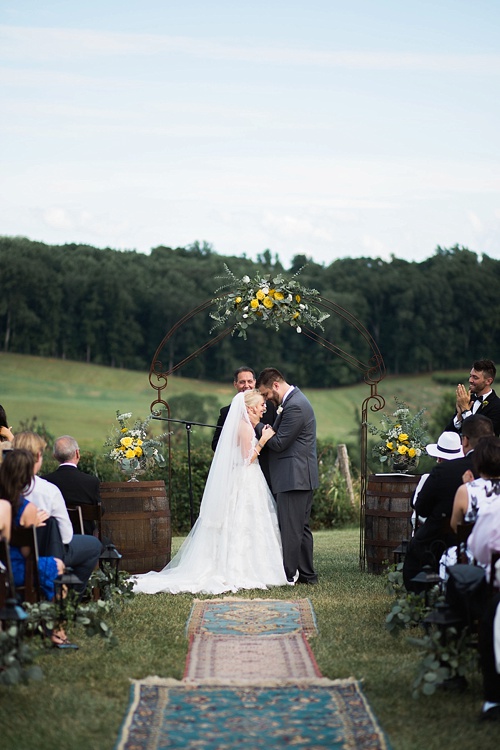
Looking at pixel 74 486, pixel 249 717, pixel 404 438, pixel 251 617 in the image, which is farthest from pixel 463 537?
pixel 404 438

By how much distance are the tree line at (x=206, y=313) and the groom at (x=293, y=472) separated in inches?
1131

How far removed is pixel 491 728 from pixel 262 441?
17.5 ft

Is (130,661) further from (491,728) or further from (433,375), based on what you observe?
(433,375)

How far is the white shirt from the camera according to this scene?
20.9 ft

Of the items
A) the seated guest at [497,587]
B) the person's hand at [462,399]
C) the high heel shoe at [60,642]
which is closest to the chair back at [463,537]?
the seated guest at [497,587]

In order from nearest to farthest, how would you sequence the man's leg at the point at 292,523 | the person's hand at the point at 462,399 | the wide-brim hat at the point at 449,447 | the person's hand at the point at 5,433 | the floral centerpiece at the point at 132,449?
the wide-brim hat at the point at 449,447
the person's hand at the point at 5,433
the person's hand at the point at 462,399
the man's leg at the point at 292,523
the floral centerpiece at the point at 132,449

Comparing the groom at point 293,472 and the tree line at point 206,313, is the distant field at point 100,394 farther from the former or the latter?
the groom at point 293,472

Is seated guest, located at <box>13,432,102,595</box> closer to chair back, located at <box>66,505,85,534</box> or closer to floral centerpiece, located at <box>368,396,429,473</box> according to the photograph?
chair back, located at <box>66,505,85,534</box>

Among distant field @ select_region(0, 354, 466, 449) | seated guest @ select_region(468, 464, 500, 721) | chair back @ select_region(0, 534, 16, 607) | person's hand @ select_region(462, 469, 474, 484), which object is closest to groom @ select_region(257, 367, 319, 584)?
person's hand @ select_region(462, 469, 474, 484)

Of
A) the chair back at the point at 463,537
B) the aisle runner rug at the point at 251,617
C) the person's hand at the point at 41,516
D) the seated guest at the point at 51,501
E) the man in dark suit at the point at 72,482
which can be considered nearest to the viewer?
the chair back at the point at 463,537

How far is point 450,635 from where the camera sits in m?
5.27

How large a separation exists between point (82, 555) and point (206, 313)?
3442cm

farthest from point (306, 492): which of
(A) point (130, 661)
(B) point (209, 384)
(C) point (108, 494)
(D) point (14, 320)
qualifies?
(D) point (14, 320)

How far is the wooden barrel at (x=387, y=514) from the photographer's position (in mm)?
9750
